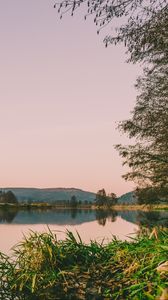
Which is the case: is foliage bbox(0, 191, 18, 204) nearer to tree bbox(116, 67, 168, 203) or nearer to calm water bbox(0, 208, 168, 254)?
calm water bbox(0, 208, 168, 254)

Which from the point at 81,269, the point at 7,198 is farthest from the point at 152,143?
the point at 7,198

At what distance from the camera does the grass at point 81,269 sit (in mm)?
4797

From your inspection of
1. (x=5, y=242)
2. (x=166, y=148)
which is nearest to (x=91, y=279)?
(x=166, y=148)

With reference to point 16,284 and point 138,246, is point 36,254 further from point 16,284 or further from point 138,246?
point 138,246

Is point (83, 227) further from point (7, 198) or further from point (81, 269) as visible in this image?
point (7, 198)

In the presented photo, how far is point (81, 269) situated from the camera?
17.6ft

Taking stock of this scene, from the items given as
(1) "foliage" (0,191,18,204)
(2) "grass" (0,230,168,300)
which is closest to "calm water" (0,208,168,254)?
(2) "grass" (0,230,168,300)

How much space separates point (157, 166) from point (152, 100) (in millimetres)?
4449

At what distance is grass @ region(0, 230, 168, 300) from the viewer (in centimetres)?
480

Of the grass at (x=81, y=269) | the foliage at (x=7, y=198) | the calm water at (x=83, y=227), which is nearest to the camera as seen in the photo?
the grass at (x=81, y=269)

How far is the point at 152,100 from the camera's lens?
30453 mm

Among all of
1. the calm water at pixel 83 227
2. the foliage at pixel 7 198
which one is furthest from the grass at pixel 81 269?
the foliage at pixel 7 198

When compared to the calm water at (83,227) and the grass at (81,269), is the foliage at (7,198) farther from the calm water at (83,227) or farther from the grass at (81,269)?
the grass at (81,269)

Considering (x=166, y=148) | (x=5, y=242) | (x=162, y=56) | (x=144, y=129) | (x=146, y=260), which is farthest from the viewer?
(x=5, y=242)
